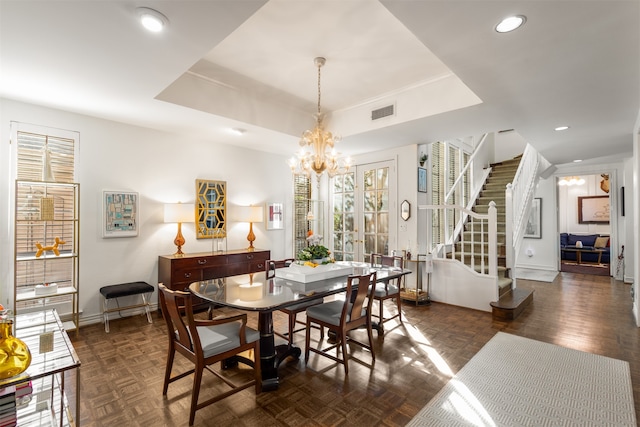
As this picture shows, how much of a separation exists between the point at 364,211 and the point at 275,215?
66.4 inches

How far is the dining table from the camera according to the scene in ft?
7.52

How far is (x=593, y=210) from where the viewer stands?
9781 millimetres

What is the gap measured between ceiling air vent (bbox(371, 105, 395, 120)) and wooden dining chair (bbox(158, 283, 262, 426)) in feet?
10.4

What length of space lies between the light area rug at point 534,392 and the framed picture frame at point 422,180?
2.71 m

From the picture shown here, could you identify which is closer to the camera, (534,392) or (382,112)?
(534,392)

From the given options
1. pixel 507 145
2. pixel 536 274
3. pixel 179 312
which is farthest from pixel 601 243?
pixel 179 312

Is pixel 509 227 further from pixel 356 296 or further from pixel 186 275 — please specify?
pixel 186 275

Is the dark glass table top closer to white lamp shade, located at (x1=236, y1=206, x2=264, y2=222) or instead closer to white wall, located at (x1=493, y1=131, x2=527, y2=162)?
white lamp shade, located at (x1=236, y1=206, x2=264, y2=222)

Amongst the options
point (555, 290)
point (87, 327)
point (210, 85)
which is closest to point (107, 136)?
point (210, 85)

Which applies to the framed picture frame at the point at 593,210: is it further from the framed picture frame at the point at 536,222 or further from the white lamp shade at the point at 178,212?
the white lamp shade at the point at 178,212

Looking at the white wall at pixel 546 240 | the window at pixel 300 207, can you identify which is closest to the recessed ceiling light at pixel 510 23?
the window at pixel 300 207

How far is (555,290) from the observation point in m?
5.82

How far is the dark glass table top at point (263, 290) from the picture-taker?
2271 millimetres

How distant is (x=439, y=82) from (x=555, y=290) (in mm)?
4719
